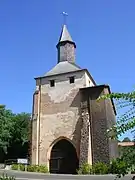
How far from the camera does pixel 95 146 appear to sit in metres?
32.2

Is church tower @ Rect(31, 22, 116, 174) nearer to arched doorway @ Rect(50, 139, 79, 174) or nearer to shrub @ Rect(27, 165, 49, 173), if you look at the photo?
arched doorway @ Rect(50, 139, 79, 174)

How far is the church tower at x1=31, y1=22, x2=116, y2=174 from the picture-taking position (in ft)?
106

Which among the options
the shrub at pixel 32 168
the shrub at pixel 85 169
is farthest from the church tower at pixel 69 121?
the shrub at pixel 32 168

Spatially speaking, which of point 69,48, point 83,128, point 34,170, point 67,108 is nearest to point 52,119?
point 67,108

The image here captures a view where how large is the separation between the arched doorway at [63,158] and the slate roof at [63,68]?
9192 millimetres

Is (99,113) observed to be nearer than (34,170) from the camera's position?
No

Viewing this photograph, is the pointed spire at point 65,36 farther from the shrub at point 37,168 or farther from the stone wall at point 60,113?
the shrub at point 37,168

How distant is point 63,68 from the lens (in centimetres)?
3934

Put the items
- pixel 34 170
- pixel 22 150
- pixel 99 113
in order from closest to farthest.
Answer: pixel 34 170
pixel 99 113
pixel 22 150

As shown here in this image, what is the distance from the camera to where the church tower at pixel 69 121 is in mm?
32406

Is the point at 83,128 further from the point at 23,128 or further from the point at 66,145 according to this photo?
the point at 23,128

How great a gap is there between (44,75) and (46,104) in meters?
4.49

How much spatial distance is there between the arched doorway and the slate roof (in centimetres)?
919

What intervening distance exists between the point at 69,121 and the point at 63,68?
8.03m
